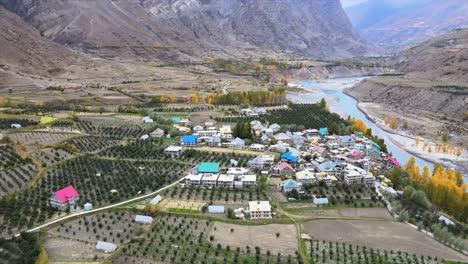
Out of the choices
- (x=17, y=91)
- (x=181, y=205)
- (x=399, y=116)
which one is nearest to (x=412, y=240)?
(x=181, y=205)

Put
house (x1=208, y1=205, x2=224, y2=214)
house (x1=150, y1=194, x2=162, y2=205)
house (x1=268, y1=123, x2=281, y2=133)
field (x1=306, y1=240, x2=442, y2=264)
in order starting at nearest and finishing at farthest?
field (x1=306, y1=240, x2=442, y2=264), house (x1=208, y1=205, x2=224, y2=214), house (x1=150, y1=194, x2=162, y2=205), house (x1=268, y1=123, x2=281, y2=133)

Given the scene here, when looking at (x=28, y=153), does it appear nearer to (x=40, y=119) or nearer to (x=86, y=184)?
(x=86, y=184)

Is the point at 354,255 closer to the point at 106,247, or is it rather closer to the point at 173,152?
the point at 106,247

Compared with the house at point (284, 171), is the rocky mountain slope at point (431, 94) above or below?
above

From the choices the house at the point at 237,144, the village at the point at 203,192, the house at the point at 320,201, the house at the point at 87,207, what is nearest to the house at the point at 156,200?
the village at the point at 203,192

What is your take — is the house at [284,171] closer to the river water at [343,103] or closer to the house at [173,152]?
the house at [173,152]

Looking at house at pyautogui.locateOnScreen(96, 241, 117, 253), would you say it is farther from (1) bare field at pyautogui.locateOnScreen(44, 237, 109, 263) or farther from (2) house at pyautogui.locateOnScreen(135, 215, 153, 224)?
(2) house at pyautogui.locateOnScreen(135, 215, 153, 224)

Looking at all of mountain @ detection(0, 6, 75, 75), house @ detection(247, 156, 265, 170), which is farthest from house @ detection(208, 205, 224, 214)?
mountain @ detection(0, 6, 75, 75)
